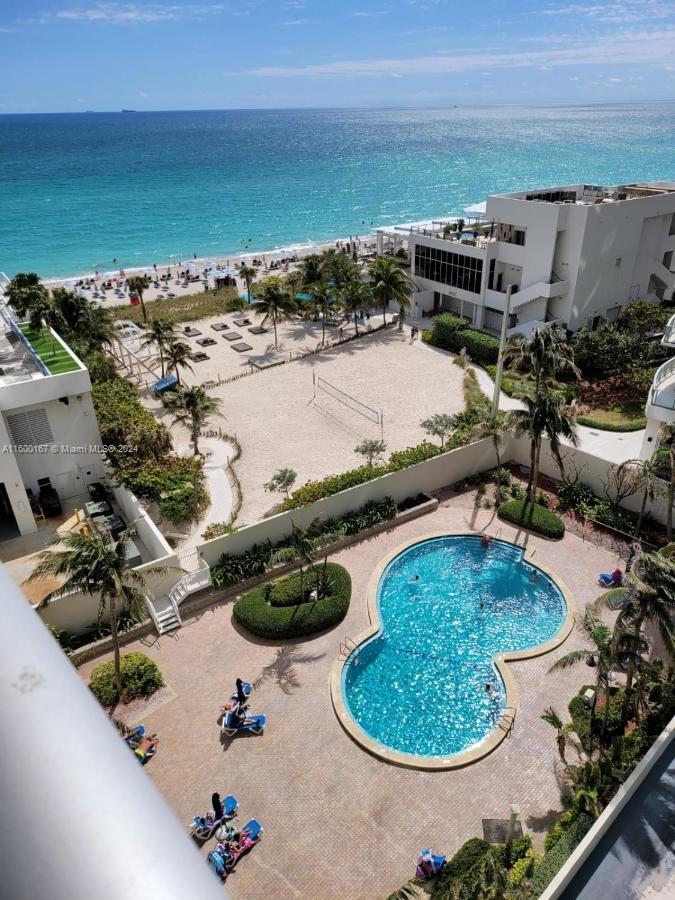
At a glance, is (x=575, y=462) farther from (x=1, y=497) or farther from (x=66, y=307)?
(x=66, y=307)

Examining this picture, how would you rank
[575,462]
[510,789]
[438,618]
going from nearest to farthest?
1. [510,789]
2. [438,618]
3. [575,462]

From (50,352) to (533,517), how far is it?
21.8 metres

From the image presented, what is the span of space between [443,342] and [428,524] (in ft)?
63.9

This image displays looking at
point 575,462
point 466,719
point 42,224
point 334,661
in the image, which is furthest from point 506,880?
point 42,224

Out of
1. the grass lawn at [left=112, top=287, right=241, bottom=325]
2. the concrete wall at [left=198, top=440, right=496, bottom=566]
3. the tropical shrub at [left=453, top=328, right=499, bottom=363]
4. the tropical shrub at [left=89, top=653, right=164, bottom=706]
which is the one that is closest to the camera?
the tropical shrub at [left=89, top=653, right=164, bottom=706]

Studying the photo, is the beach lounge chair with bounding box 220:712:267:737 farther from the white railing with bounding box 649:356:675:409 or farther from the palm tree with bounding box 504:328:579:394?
the white railing with bounding box 649:356:675:409

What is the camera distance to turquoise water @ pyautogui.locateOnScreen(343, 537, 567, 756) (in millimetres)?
17906

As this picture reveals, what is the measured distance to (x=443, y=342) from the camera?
42.3 meters

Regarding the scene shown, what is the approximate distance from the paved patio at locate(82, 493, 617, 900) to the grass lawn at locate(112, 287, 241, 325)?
3483 centimetres

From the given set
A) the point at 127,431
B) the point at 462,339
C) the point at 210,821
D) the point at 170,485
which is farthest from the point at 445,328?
the point at 210,821

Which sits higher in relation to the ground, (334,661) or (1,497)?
(1,497)

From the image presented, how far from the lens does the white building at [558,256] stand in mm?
39094

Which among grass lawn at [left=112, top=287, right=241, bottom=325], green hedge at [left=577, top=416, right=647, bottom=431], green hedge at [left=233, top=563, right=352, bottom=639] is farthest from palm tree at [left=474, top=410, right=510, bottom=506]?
grass lawn at [left=112, top=287, right=241, bottom=325]

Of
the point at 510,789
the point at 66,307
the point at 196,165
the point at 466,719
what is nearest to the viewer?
the point at 510,789
